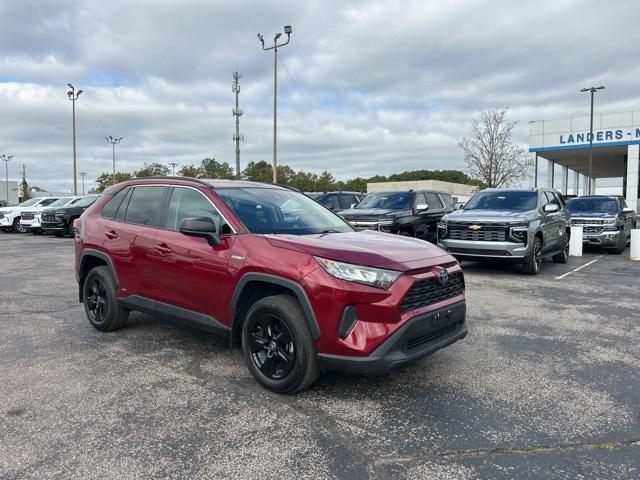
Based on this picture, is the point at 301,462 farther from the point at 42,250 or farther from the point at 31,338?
the point at 42,250

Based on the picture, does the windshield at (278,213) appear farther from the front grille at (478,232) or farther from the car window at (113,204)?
the front grille at (478,232)

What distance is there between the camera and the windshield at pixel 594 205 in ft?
48.4

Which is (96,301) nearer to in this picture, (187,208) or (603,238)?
(187,208)

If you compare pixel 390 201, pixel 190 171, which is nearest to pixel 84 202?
pixel 390 201

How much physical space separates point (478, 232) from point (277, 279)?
705cm

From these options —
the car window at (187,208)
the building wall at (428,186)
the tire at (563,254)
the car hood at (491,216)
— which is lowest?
the tire at (563,254)

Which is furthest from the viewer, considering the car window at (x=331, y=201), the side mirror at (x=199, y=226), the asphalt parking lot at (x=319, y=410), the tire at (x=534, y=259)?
the car window at (x=331, y=201)

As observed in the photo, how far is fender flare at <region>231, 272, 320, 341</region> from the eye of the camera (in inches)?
140

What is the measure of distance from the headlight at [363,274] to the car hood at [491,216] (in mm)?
6797

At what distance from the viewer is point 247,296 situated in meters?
4.09

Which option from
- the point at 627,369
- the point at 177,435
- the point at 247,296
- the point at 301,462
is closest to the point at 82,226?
the point at 247,296

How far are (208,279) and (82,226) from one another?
253cm

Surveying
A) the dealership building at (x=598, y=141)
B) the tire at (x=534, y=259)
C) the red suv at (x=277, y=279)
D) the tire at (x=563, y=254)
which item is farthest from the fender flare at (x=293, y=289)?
the dealership building at (x=598, y=141)

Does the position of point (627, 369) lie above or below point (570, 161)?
below
